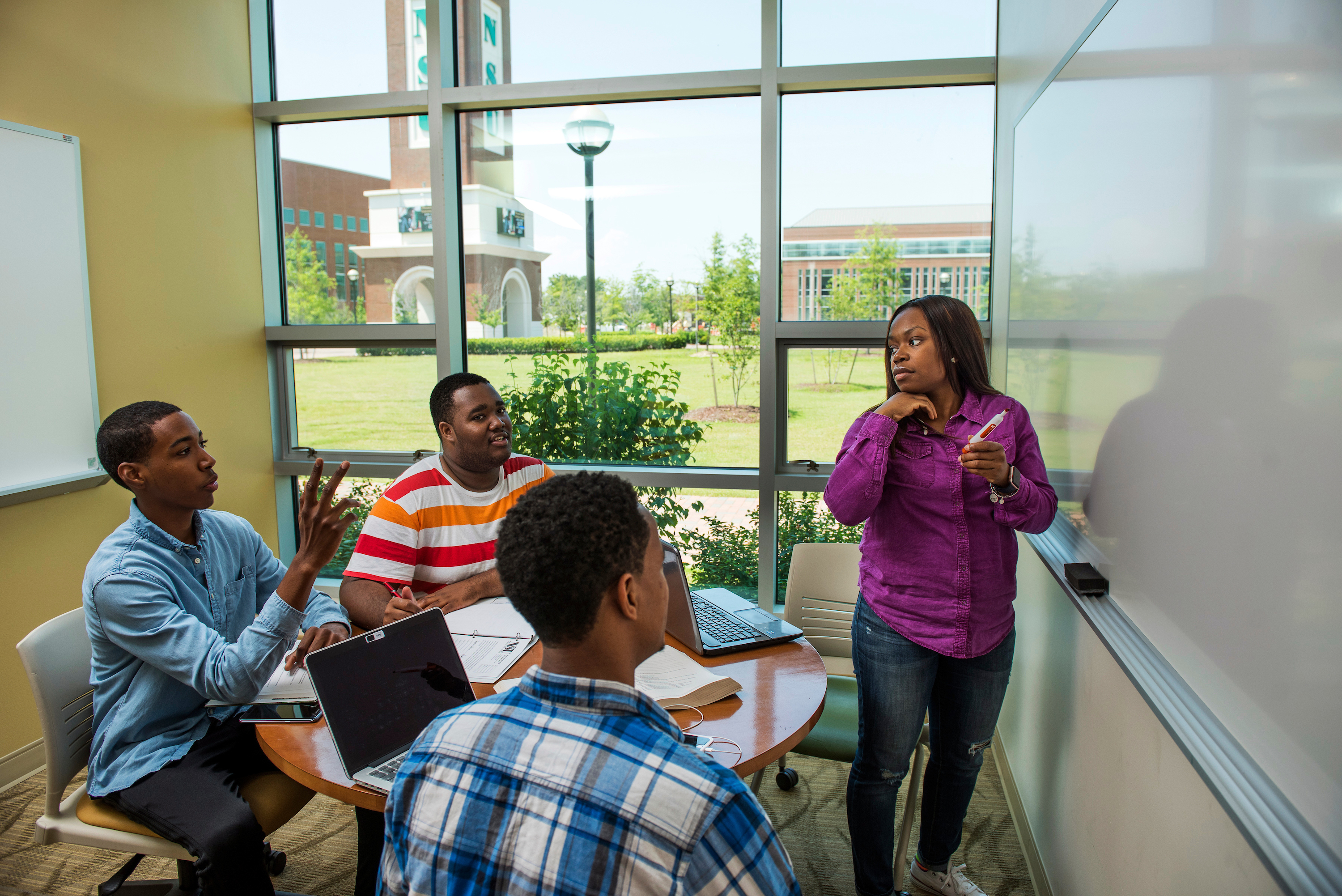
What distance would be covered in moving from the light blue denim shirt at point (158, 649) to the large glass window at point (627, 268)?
208 cm

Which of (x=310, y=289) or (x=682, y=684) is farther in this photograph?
(x=310, y=289)

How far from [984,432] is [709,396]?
6.81ft

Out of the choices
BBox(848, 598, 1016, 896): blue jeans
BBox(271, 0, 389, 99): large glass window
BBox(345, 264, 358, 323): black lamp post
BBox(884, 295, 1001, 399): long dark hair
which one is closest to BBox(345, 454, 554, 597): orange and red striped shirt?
BBox(848, 598, 1016, 896): blue jeans

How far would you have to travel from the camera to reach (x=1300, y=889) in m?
0.87

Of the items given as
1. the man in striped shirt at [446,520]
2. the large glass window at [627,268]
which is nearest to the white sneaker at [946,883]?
the man in striped shirt at [446,520]

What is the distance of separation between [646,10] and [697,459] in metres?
2.12

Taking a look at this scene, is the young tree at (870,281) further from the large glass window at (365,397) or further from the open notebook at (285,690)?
the open notebook at (285,690)

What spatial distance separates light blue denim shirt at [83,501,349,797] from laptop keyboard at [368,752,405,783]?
447mm

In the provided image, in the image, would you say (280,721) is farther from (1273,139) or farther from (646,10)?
(646,10)

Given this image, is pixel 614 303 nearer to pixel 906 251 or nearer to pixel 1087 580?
pixel 906 251

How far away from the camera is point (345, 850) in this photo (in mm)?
2465

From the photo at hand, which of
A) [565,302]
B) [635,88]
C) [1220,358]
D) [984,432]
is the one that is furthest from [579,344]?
[1220,358]

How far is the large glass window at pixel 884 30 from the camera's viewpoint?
3.32 metres

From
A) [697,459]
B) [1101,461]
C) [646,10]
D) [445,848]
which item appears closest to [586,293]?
[697,459]
